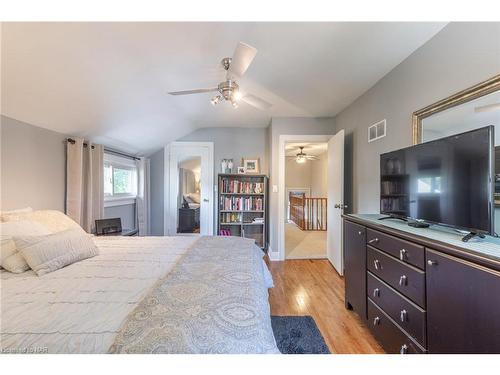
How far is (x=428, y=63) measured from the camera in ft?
5.56

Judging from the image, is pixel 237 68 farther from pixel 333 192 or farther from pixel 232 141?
pixel 232 141

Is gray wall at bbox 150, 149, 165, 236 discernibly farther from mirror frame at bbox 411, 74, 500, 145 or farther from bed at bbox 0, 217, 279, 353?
mirror frame at bbox 411, 74, 500, 145

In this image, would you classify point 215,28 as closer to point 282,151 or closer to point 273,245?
point 282,151

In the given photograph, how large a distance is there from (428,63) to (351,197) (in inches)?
71.8

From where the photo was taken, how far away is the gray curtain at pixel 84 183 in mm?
2516

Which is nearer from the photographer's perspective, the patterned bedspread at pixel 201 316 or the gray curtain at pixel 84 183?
the patterned bedspread at pixel 201 316

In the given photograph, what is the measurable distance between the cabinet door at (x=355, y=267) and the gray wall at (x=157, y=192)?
141 inches

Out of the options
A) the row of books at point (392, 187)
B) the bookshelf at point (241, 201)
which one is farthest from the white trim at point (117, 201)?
the row of books at point (392, 187)

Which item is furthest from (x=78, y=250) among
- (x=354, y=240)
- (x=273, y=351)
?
(x=354, y=240)

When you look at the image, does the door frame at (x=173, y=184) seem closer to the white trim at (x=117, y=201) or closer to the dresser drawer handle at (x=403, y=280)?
the white trim at (x=117, y=201)

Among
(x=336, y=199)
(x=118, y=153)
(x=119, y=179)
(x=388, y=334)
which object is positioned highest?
(x=118, y=153)

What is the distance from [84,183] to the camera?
2.77 metres

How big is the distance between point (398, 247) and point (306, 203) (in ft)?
16.9

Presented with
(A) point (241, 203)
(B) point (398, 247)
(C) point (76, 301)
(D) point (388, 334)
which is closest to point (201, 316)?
(C) point (76, 301)
